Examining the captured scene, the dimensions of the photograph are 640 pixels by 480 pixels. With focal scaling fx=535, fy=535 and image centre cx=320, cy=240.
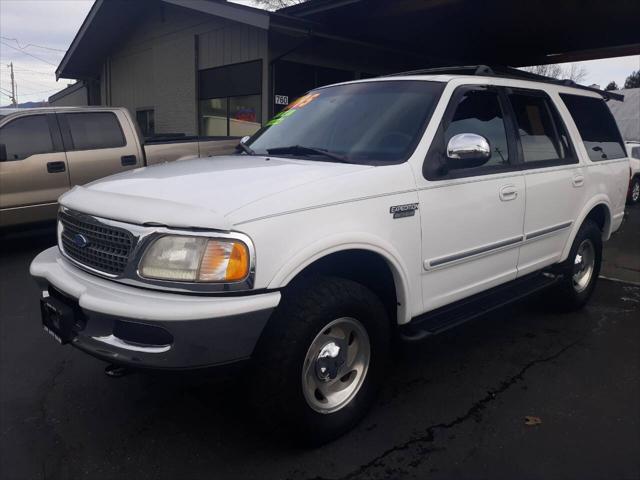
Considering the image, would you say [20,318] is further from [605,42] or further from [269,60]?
[605,42]

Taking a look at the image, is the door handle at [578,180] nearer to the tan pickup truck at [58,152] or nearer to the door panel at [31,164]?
the tan pickup truck at [58,152]

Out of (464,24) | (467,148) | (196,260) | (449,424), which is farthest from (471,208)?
(464,24)

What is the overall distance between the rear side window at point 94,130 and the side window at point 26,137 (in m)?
0.29

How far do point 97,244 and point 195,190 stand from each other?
1.84 ft

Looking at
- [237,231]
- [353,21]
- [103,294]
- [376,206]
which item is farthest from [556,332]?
[353,21]

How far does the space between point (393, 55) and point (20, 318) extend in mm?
11740

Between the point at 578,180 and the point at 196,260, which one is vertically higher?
the point at 578,180

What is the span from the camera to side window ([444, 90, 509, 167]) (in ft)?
11.4

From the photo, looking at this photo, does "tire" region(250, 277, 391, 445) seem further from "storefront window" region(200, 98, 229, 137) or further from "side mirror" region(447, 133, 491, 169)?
"storefront window" region(200, 98, 229, 137)

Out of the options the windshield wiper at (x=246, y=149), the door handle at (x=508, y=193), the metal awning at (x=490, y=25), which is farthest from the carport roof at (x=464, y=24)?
the door handle at (x=508, y=193)

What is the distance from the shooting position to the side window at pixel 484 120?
3.47 m

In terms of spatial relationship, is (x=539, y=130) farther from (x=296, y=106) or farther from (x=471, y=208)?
(x=296, y=106)

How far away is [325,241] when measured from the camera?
2.55 m

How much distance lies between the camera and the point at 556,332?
14.8ft
